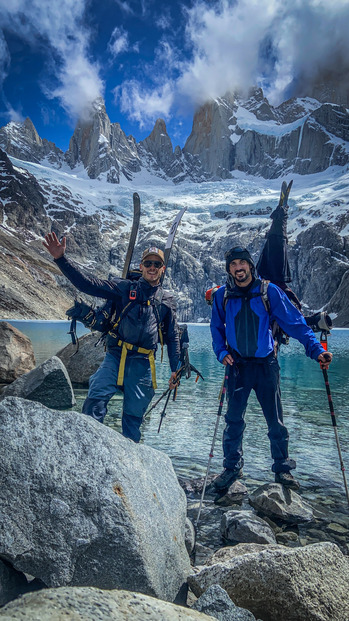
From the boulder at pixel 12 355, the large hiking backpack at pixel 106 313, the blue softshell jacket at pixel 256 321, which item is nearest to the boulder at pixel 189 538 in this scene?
the blue softshell jacket at pixel 256 321

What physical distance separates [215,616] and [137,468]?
1152mm

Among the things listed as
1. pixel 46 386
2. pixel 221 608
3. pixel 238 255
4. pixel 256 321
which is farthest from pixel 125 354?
pixel 46 386

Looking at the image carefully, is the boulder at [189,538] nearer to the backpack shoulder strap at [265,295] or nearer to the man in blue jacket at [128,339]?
the man in blue jacket at [128,339]

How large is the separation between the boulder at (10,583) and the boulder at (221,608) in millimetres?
1184

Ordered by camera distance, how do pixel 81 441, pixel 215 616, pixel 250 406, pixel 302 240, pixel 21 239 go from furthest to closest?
pixel 302 240, pixel 21 239, pixel 250 406, pixel 81 441, pixel 215 616

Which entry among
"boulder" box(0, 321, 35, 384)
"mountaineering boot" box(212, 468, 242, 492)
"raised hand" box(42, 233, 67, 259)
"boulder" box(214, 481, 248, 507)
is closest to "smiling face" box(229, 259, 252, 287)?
"raised hand" box(42, 233, 67, 259)

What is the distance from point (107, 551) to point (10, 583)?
24.9 inches

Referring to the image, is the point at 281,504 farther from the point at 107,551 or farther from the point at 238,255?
the point at 238,255

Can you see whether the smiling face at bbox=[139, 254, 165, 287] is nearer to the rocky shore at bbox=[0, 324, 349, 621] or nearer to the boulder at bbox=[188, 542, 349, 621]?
the rocky shore at bbox=[0, 324, 349, 621]

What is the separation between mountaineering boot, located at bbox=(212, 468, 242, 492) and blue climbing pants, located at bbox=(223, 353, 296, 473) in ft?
0.26

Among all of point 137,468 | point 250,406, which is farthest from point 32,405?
point 250,406

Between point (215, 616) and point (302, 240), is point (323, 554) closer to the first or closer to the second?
point (215, 616)

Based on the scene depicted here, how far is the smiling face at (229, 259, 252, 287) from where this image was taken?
5785 millimetres

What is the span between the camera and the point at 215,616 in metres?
2.55
